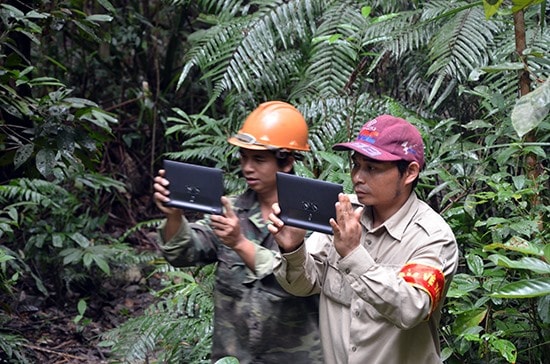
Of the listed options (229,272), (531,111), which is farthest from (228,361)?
(531,111)

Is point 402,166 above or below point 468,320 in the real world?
above

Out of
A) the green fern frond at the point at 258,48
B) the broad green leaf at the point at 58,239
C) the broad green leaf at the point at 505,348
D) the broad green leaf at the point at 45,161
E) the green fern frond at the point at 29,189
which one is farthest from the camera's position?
the broad green leaf at the point at 58,239

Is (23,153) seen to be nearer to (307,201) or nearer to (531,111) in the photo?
(307,201)

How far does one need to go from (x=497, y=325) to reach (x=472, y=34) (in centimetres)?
166

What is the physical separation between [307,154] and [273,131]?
1718 millimetres

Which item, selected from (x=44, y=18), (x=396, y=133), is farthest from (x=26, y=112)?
(x=396, y=133)

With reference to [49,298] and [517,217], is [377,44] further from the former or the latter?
[49,298]

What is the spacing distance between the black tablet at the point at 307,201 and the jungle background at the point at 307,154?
0.52 m

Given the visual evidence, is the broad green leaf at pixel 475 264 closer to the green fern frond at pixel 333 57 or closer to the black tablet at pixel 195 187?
the black tablet at pixel 195 187

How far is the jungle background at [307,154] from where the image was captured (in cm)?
337

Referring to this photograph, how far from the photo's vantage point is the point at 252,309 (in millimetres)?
2779

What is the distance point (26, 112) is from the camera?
392 centimetres

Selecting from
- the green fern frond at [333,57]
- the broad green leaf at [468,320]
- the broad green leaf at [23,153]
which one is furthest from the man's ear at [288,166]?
the green fern frond at [333,57]

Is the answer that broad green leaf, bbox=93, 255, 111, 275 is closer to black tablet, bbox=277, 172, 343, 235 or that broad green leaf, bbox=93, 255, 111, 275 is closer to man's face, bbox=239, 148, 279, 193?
man's face, bbox=239, 148, 279, 193
